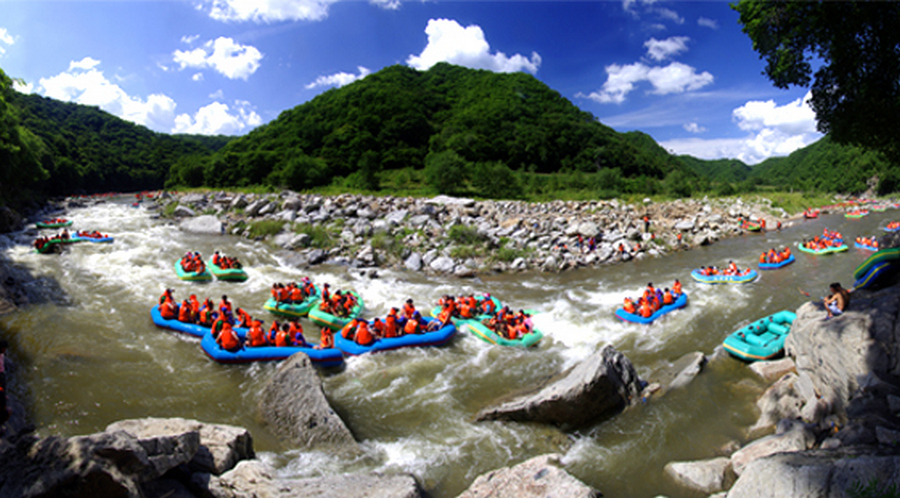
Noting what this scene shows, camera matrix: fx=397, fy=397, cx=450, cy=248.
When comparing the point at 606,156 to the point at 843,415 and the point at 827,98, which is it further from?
the point at 843,415

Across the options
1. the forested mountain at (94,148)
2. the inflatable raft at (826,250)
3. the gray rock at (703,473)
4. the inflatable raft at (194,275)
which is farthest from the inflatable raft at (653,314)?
the forested mountain at (94,148)

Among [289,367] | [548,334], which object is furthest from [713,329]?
[289,367]

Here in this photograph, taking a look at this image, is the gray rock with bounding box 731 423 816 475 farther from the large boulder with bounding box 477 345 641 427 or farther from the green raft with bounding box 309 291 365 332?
the green raft with bounding box 309 291 365 332

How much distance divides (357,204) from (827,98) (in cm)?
2217

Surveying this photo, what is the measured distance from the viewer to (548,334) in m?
11.4

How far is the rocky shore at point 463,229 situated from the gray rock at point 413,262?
0.15 feet

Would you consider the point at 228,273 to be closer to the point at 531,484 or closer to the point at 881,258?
the point at 531,484

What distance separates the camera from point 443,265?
17625 millimetres

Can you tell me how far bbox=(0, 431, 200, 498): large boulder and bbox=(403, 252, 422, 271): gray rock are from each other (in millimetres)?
13724

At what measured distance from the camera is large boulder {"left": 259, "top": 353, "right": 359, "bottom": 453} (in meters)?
6.47

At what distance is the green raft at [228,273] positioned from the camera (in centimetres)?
1552

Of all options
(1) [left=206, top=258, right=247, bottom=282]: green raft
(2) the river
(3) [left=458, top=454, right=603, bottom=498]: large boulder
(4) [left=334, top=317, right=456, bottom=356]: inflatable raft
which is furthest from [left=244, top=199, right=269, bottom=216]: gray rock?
(3) [left=458, top=454, right=603, bottom=498]: large boulder

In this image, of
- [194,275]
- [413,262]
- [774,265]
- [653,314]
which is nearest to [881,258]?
[653,314]

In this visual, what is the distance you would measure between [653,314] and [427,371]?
708 cm
